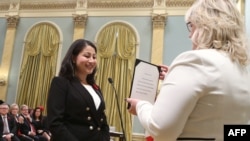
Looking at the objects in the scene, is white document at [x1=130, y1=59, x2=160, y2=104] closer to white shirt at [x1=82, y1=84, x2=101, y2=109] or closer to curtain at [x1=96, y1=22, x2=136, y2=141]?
white shirt at [x1=82, y1=84, x2=101, y2=109]

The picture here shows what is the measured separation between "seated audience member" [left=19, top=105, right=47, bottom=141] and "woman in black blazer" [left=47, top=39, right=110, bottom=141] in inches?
223

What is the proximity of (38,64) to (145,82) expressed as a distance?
29.3ft

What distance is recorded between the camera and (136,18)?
9.91 meters

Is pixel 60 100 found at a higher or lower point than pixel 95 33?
lower

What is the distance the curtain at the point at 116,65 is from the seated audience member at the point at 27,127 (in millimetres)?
2231

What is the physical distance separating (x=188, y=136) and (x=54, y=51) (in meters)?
9.32

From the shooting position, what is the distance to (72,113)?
216cm

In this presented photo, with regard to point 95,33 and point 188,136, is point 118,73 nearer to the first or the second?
point 95,33

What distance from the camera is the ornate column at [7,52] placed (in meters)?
10.1

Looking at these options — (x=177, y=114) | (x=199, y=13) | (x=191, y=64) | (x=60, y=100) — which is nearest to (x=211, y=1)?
(x=199, y=13)

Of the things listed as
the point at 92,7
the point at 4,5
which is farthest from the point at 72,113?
the point at 4,5

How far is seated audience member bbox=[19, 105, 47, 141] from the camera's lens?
296 inches

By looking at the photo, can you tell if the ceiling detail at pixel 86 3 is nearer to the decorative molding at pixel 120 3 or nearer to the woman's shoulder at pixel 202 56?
the decorative molding at pixel 120 3

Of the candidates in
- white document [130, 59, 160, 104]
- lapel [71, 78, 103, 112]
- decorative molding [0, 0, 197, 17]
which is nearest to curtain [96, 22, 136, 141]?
decorative molding [0, 0, 197, 17]
